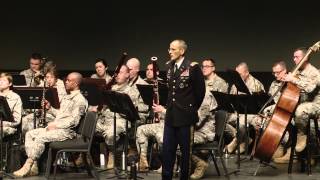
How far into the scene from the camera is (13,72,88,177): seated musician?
26.7 feet

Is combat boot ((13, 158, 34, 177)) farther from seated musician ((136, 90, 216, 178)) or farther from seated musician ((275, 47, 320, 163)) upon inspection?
seated musician ((275, 47, 320, 163))

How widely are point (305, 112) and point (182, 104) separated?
6.14 ft

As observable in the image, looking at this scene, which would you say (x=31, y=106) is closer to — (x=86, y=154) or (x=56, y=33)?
(x=86, y=154)

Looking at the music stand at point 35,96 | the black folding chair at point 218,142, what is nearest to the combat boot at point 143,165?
the black folding chair at point 218,142

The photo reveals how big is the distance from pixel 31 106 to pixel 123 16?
4317mm

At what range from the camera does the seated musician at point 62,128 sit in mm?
8148

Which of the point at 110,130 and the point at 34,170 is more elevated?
the point at 110,130

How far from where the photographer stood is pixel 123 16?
12.8 m

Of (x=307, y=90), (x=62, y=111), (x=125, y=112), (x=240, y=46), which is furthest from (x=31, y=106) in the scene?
(x=240, y=46)

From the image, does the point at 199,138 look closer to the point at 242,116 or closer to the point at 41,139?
the point at 41,139

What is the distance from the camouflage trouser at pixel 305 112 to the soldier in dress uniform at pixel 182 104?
1624 mm

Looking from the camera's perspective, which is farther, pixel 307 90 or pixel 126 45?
pixel 126 45

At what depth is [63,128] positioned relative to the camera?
8.19m

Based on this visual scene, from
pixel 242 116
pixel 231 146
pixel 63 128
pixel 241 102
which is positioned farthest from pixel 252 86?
pixel 63 128
